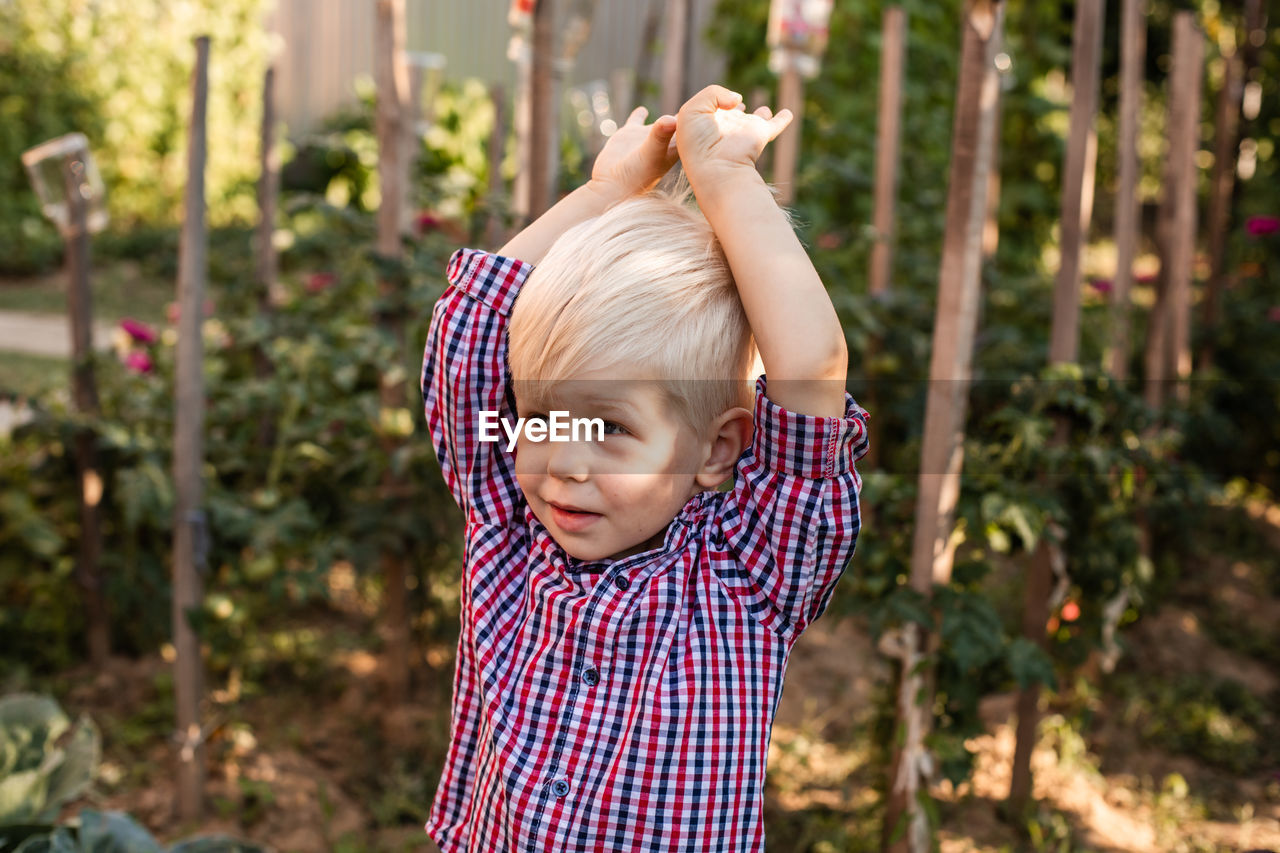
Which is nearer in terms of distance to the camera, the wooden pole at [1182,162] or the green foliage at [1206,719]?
the green foliage at [1206,719]

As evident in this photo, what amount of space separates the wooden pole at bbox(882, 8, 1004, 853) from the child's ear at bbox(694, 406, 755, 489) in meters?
0.69

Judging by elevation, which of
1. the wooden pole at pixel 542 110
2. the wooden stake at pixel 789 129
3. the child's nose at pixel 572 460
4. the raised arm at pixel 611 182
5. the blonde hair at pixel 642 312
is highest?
the wooden stake at pixel 789 129

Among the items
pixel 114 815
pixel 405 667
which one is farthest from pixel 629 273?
pixel 405 667

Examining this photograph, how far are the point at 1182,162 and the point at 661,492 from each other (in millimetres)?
2440

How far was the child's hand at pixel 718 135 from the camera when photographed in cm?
87

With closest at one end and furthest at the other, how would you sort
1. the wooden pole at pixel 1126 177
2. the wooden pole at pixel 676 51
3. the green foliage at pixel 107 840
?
the green foliage at pixel 107 840 < the wooden pole at pixel 1126 177 < the wooden pole at pixel 676 51

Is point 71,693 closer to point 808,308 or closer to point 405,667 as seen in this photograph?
point 405,667

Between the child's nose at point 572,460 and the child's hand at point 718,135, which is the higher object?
the child's hand at point 718,135

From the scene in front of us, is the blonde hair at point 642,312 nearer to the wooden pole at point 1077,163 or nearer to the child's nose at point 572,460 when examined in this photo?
the child's nose at point 572,460

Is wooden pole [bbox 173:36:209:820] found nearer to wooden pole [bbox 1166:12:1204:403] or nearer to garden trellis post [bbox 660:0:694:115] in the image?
garden trellis post [bbox 660:0:694:115]

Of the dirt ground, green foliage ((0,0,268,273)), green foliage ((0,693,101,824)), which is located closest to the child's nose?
green foliage ((0,693,101,824))

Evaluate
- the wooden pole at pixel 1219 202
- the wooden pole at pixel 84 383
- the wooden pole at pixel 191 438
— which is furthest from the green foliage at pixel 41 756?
the wooden pole at pixel 1219 202

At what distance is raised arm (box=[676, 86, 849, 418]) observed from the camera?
84cm

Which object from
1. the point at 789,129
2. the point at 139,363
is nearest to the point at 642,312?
the point at 139,363
